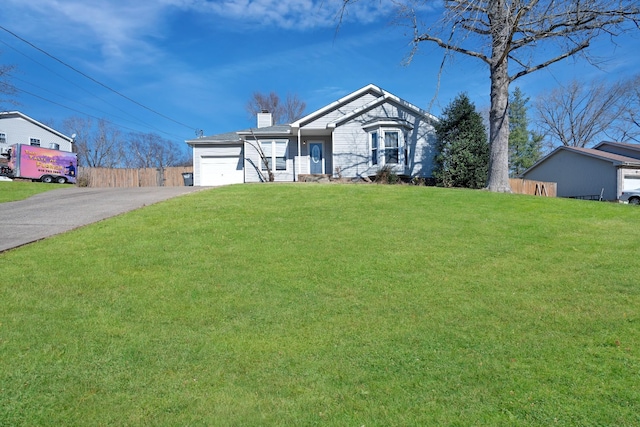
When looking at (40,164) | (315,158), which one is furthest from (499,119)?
(40,164)

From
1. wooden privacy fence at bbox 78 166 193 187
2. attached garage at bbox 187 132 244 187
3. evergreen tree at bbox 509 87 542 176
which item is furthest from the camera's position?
evergreen tree at bbox 509 87 542 176

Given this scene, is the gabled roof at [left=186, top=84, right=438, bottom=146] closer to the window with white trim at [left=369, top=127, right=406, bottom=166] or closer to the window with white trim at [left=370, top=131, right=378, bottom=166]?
the window with white trim at [left=369, top=127, right=406, bottom=166]

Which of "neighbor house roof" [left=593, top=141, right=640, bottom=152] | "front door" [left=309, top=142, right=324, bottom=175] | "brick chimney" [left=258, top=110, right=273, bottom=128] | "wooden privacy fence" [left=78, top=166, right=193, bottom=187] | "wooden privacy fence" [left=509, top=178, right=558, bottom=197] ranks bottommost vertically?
"wooden privacy fence" [left=509, top=178, right=558, bottom=197]

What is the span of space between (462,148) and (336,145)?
633 centimetres

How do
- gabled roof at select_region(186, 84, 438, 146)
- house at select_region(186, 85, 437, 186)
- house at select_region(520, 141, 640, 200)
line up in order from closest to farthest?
house at select_region(186, 85, 437, 186), gabled roof at select_region(186, 84, 438, 146), house at select_region(520, 141, 640, 200)

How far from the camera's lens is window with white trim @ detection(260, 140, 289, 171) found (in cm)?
2175

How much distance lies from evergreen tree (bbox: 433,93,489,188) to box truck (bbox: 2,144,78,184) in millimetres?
25681

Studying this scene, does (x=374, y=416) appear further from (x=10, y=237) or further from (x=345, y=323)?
(x=10, y=237)

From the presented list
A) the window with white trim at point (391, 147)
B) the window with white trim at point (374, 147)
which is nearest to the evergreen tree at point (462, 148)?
the window with white trim at point (391, 147)

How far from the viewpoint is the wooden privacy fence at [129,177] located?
81.5 feet

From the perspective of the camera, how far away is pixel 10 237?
7.97 m

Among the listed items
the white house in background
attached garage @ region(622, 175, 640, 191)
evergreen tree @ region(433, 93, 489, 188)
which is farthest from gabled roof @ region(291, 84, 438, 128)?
the white house in background

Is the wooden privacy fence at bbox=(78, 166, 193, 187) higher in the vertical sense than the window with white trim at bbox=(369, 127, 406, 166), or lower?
lower

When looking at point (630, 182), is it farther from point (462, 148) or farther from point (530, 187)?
point (462, 148)
